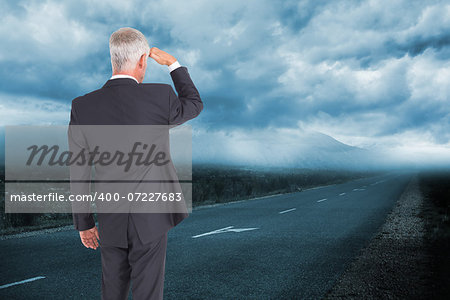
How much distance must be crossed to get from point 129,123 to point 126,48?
42 centimetres

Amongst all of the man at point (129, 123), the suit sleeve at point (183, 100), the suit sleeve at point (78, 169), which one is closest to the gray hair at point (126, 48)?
the man at point (129, 123)

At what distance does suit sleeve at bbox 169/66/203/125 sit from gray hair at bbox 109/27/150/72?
24 centimetres

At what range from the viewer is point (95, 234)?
209 centimetres

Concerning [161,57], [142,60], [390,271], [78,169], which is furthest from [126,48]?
[390,271]

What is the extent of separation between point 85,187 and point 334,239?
699 centimetres

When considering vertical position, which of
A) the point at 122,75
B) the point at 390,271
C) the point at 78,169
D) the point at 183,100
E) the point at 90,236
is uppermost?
the point at 122,75

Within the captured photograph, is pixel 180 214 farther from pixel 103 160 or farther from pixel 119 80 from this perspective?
pixel 119 80

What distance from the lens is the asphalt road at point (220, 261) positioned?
4.30m

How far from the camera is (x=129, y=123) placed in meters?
1.81

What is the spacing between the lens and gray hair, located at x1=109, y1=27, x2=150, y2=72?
6.04 ft

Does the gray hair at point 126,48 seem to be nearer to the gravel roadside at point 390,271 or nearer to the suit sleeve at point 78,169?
the suit sleeve at point 78,169

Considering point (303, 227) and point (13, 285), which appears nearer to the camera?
point (13, 285)

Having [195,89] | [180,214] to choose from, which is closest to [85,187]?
[180,214]

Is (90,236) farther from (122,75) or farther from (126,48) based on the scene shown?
(126,48)
